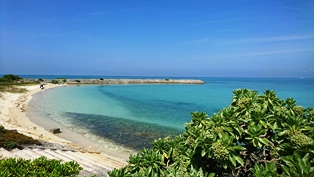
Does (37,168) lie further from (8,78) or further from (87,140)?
(8,78)

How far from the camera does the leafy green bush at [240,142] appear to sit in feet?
9.32

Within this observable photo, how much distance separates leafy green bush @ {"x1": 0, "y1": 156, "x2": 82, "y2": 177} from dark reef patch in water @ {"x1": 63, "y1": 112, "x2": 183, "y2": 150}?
7.64m

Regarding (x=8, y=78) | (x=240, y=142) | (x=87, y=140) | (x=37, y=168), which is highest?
(x=240, y=142)

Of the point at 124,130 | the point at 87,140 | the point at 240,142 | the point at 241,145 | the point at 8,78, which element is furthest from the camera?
the point at 8,78

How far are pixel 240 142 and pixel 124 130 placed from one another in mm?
14317

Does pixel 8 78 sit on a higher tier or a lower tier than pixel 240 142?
lower

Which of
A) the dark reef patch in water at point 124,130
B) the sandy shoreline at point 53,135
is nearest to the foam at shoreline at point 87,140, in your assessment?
the sandy shoreline at point 53,135

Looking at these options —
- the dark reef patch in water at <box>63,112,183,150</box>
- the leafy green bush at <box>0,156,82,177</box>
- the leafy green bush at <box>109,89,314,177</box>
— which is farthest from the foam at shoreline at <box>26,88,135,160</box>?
the leafy green bush at <box>109,89,314,177</box>

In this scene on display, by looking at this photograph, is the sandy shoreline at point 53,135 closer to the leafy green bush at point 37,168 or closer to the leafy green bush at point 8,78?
the leafy green bush at point 37,168

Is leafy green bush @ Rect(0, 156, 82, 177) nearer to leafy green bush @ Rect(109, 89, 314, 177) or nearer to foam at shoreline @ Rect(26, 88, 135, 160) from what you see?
leafy green bush @ Rect(109, 89, 314, 177)

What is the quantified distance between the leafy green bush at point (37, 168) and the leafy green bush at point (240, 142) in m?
2.47

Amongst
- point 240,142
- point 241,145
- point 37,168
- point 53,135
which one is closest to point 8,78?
point 53,135

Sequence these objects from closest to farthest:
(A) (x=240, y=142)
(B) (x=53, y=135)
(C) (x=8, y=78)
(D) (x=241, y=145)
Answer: (D) (x=241, y=145), (A) (x=240, y=142), (B) (x=53, y=135), (C) (x=8, y=78)

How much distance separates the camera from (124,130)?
55.8ft
